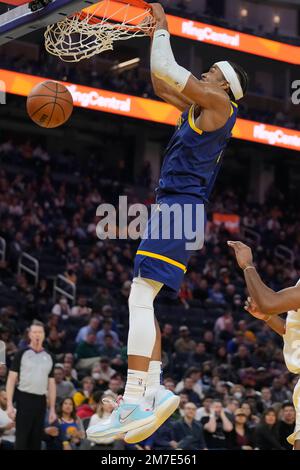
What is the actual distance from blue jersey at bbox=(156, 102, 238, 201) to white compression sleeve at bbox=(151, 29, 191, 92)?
331 mm

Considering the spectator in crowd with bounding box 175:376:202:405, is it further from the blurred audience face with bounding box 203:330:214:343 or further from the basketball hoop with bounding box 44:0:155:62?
the basketball hoop with bounding box 44:0:155:62

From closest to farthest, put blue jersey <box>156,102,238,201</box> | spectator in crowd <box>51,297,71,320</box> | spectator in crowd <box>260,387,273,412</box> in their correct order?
blue jersey <box>156,102,238,201</box> → spectator in crowd <box>260,387,273,412</box> → spectator in crowd <box>51,297,71,320</box>

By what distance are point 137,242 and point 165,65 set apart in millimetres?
15922

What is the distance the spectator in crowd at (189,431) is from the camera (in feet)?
38.7

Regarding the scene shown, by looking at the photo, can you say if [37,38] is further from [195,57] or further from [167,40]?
[167,40]

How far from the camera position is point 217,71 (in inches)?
230

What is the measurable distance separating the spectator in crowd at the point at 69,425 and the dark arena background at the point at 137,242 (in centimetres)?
2

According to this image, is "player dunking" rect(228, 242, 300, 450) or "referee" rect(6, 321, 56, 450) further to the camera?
"referee" rect(6, 321, 56, 450)

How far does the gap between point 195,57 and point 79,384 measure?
1745cm

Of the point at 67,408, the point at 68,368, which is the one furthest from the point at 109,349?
the point at 67,408

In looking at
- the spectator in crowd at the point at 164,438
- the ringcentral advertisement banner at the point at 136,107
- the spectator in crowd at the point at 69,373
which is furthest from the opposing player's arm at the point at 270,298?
the ringcentral advertisement banner at the point at 136,107

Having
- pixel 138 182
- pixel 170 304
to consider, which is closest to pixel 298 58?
pixel 170 304

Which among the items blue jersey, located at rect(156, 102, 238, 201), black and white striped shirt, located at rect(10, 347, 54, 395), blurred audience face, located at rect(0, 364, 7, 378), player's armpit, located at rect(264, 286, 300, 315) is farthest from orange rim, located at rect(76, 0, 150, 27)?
blurred audience face, located at rect(0, 364, 7, 378)

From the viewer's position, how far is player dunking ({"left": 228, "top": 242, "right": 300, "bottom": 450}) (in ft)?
18.1
